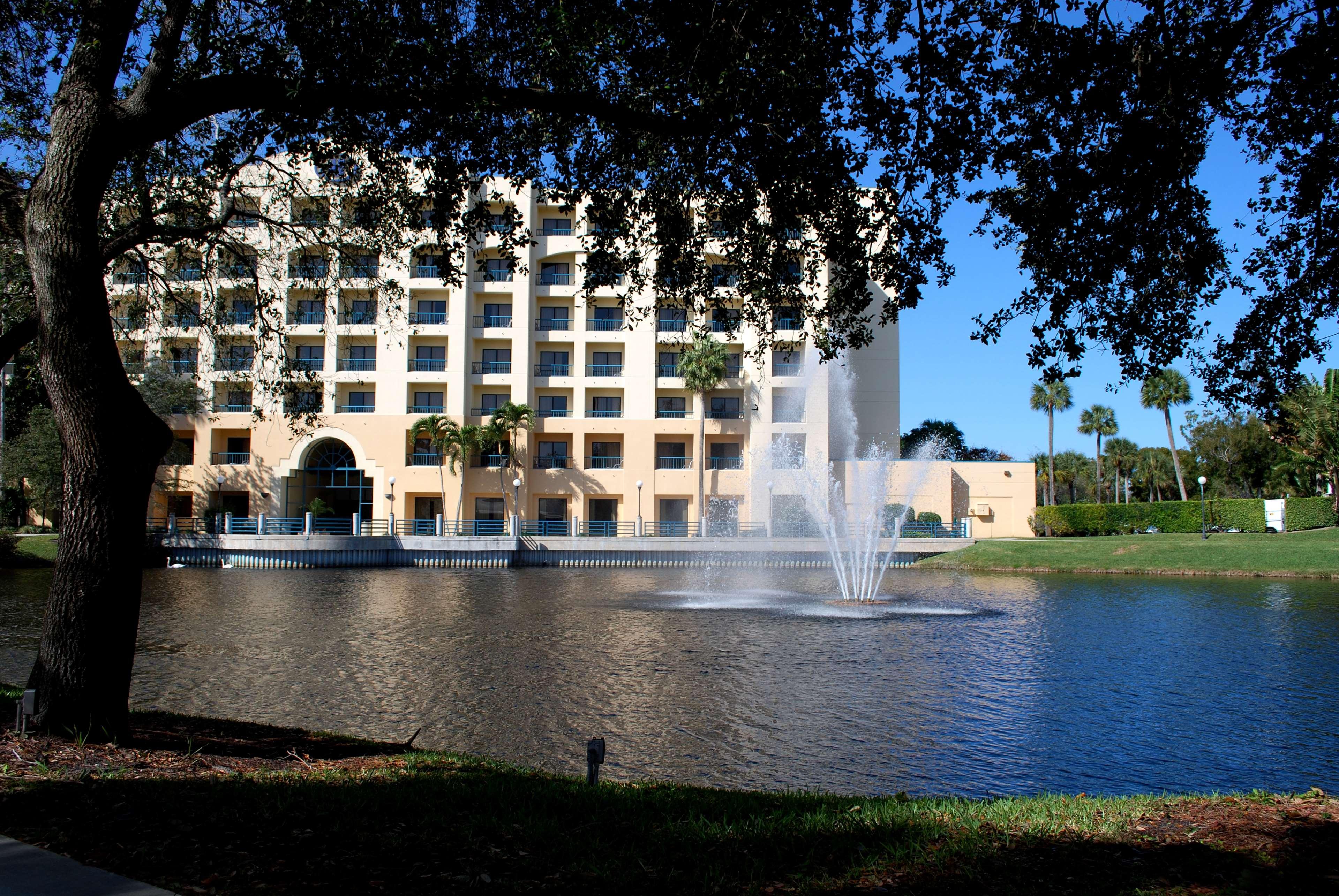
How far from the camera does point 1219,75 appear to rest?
734 cm

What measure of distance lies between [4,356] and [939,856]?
8.89m

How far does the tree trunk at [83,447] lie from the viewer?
6.69 meters

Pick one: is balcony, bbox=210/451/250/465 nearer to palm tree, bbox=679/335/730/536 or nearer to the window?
the window

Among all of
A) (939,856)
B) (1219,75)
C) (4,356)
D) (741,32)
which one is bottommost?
(939,856)

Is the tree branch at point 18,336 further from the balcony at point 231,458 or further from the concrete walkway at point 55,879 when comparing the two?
the balcony at point 231,458

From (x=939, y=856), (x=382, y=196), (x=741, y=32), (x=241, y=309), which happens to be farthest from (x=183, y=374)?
(x=939, y=856)

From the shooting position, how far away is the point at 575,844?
15.9 feet

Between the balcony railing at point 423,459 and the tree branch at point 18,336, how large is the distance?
149 ft

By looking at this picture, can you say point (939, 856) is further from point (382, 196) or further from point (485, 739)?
point (382, 196)

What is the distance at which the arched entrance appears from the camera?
53250 mm

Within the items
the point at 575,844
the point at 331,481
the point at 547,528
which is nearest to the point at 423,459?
the point at 331,481

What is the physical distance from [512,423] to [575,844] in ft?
157

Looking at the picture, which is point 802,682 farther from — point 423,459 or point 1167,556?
point 423,459

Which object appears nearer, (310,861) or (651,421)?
(310,861)
